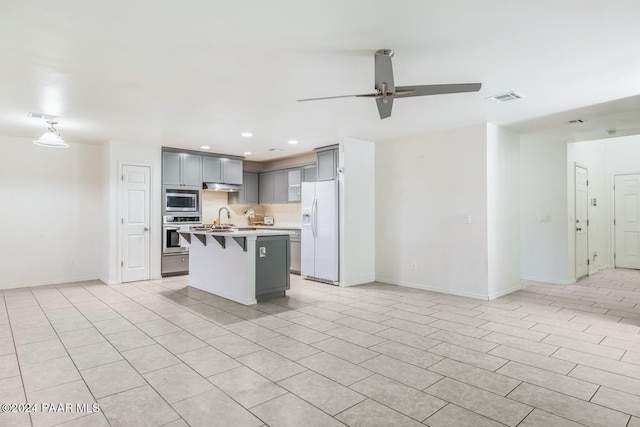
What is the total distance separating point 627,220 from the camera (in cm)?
773

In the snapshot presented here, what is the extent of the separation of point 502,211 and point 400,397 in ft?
12.3

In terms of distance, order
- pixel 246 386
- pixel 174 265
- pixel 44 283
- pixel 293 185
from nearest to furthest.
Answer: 1. pixel 246 386
2. pixel 44 283
3. pixel 174 265
4. pixel 293 185

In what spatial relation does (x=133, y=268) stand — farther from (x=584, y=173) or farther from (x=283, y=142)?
(x=584, y=173)

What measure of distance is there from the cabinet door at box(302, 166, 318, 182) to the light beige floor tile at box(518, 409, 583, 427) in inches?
221

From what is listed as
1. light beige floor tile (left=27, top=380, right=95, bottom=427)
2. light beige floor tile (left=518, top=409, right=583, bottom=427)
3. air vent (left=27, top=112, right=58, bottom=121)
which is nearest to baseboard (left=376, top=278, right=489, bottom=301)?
light beige floor tile (left=518, top=409, right=583, bottom=427)

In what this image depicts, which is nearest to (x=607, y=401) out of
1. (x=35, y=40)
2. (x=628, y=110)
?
(x=628, y=110)

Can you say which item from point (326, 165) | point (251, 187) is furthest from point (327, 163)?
point (251, 187)

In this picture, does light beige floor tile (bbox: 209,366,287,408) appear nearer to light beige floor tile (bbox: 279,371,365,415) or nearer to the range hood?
light beige floor tile (bbox: 279,371,365,415)

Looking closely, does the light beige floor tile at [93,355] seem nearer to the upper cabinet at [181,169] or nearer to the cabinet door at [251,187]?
the upper cabinet at [181,169]

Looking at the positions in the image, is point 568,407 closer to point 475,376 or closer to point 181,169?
point 475,376

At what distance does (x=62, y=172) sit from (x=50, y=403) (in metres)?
5.11

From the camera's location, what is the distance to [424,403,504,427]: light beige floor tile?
2.05 meters

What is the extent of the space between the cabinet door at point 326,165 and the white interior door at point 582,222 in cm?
435

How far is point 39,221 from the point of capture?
5.99m
